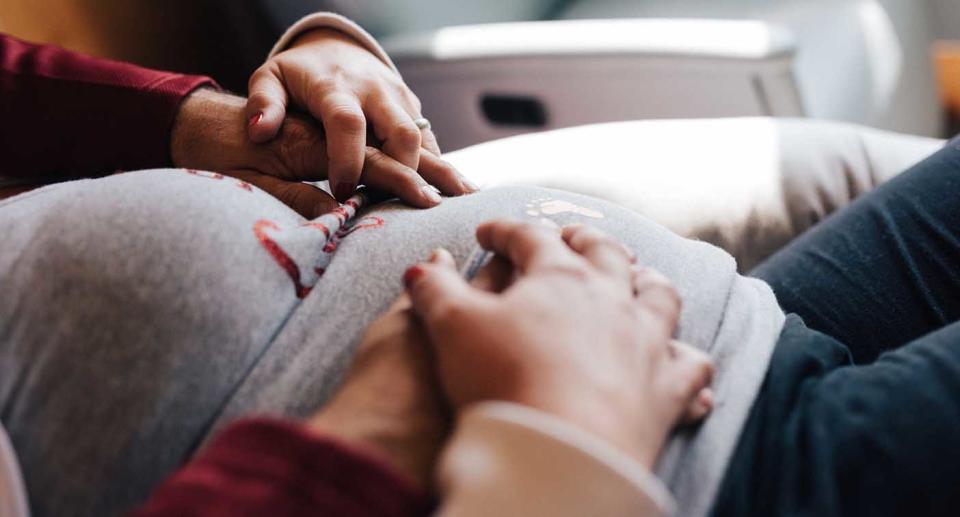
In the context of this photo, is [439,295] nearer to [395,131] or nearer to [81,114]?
[395,131]

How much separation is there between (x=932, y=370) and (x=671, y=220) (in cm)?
34

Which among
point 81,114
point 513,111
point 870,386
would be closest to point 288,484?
point 870,386

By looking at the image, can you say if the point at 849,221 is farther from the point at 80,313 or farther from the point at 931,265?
the point at 80,313

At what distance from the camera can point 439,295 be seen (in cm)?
45

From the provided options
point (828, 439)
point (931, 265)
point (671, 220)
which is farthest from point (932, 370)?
point (671, 220)

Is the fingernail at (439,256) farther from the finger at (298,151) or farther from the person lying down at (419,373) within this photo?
the finger at (298,151)

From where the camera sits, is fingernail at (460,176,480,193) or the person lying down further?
fingernail at (460,176,480,193)

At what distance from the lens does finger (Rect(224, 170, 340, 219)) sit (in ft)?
2.32

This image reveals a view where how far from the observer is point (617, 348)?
0.42 metres

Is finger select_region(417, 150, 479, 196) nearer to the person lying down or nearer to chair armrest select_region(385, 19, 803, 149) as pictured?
the person lying down

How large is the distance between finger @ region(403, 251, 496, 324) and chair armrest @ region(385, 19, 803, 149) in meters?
0.78

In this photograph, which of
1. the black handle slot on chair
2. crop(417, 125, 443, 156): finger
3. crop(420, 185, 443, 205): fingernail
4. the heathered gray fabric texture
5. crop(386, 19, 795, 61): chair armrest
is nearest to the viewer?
the heathered gray fabric texture

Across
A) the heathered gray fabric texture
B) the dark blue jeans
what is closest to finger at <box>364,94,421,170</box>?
the heathered gray fabric texture

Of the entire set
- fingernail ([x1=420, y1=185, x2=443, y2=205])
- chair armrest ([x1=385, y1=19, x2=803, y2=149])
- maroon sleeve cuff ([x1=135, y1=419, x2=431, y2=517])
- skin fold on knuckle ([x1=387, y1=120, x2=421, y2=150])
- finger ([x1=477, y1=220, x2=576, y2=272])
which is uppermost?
finger ([x1=477, y1=220, x2=576, y2=272])
